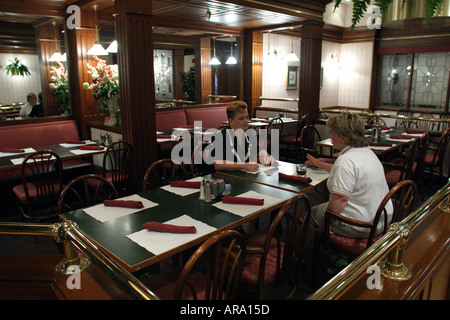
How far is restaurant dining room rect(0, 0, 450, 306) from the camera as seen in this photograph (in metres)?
1.44

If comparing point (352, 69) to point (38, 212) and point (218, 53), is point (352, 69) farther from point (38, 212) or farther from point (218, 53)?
point (38, 212)

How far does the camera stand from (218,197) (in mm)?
2508

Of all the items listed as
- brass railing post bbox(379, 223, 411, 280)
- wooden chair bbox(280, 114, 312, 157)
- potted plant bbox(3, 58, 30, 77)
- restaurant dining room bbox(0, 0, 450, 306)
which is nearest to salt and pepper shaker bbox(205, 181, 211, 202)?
restaurant dining room bbox(0, 0, 450, 306)

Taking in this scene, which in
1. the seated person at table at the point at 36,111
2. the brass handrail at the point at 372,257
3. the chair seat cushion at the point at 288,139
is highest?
the seated person at table at the point at 36,111

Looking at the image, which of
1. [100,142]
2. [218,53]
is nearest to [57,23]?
[100,142]

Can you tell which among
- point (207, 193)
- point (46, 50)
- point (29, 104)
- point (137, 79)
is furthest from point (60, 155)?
point (46, 50)

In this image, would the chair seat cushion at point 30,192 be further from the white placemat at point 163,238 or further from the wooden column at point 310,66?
the wooden column at point 310,66

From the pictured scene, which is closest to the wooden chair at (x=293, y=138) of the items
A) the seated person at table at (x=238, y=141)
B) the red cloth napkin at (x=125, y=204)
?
the seated person at table at (x=238, y=141)

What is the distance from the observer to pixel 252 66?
819 cm

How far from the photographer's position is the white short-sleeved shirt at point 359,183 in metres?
2.36

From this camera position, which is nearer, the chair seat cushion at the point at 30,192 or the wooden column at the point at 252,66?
the chair seat cushion at the point at 30,192

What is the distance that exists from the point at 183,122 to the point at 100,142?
2538mm

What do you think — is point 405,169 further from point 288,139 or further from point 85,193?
point 85,193

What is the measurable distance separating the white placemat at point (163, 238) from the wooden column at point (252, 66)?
6.57 metres
